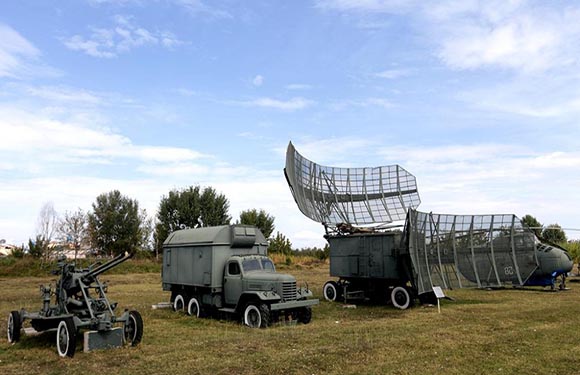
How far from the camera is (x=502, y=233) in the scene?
64.1ft

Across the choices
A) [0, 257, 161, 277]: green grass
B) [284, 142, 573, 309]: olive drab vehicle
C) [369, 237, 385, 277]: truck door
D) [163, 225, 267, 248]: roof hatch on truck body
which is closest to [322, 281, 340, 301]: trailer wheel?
[284, 142, 573, 309]: olive drab vehicle

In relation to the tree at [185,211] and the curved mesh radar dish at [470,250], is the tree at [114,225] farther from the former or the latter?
the curved mesh radar dish at [470,250]

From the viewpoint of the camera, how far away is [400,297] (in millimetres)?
18844

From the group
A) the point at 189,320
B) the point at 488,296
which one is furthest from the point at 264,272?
the point at 488,296

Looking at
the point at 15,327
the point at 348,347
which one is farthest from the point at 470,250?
the point at 15,327

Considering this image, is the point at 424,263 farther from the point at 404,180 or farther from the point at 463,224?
the point at 404,180

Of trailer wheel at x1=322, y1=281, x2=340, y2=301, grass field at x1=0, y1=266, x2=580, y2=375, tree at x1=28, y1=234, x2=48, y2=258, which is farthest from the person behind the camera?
tree at x1=28, y1=234, x2=48, y2=258

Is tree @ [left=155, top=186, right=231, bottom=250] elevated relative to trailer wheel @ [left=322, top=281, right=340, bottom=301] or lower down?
elevated

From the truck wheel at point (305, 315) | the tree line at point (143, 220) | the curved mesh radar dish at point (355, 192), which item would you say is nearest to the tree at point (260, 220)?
the tree line at point (143, 220)

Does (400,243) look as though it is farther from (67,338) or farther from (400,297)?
(67,338)

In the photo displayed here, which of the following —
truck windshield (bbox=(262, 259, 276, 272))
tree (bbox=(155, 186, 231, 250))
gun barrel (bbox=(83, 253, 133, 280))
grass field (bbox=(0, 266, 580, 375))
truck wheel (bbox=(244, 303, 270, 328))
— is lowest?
grass field (bbox=(0, 266, 580, 375))

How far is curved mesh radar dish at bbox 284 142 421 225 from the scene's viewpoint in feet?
73.3

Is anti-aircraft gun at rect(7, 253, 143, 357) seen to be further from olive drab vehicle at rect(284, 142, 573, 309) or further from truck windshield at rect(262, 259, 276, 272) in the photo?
olive drab vehicle at rect(284, 142, 573, 309)

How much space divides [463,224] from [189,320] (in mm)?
11618
